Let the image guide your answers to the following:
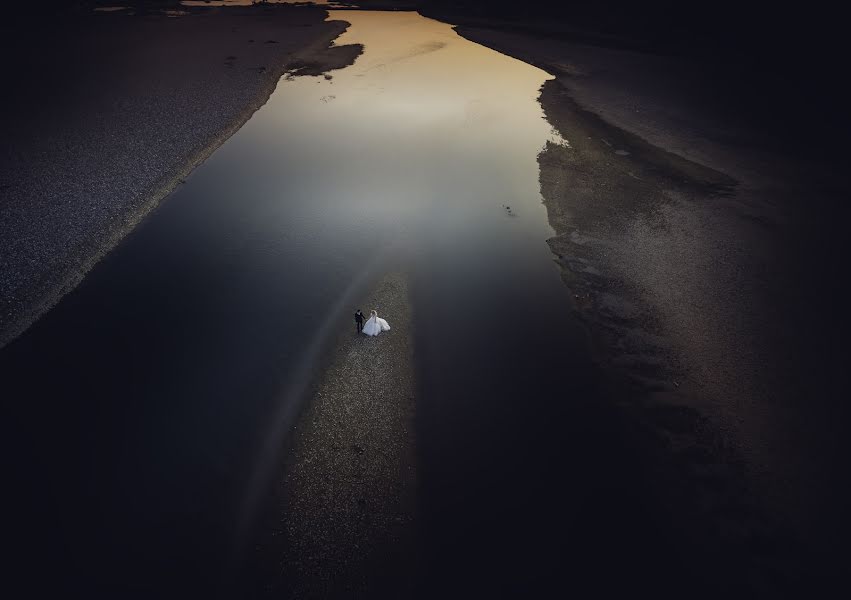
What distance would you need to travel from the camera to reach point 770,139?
1823cm

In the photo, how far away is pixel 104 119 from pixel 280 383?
19.0m

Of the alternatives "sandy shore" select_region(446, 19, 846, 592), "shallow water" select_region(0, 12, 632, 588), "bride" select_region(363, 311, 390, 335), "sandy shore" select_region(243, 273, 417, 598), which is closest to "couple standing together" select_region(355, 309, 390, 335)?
"bride" select_region(363, 311, 390, 335)

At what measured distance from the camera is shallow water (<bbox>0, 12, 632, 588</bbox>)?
6398 millimetres

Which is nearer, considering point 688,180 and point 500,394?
point 500,394

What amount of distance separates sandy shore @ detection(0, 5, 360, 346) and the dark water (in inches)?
42.3

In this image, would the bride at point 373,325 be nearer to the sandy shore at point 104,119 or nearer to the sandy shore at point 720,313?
the sandy shore at point 720,313

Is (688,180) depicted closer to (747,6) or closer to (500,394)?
(500,394)

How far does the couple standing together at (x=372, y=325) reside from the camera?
9.14 meters

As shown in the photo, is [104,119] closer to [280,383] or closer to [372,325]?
[280,383]

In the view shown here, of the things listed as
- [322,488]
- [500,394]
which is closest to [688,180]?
[500,394]

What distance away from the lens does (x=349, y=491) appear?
6688 millimetres

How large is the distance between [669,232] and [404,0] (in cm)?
6018

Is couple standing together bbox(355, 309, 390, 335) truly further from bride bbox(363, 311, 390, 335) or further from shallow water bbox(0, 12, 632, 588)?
shallow water bbox(0, 12, 632, 588)

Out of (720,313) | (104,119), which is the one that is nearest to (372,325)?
(720,313)
